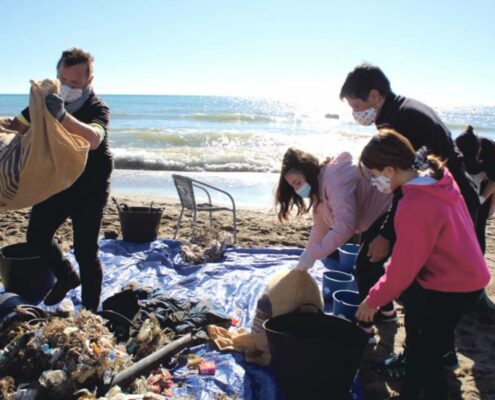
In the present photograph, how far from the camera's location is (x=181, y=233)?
577 centimetres

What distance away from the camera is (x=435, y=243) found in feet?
6.66

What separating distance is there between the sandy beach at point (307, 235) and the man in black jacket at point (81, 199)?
186cm

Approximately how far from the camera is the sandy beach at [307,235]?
2.76 metres

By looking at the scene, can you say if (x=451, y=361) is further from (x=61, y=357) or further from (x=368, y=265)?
(x=61, y=357)

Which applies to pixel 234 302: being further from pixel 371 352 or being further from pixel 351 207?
pixel 351 207

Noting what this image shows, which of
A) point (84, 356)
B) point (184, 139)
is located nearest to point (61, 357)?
point (84, 356)

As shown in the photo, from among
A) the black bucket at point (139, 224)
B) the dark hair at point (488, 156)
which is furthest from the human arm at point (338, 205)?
the black bucket at point (139, 224)

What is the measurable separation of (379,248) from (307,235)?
11.1ft

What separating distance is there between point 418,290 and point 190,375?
1316mm

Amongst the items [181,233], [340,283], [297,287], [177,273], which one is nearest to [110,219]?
[181,233]

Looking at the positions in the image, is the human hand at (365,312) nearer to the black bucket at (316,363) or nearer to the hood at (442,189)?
the black bucket at (316,363)

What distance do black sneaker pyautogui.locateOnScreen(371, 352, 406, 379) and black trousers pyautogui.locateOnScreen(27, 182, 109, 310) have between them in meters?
1.84

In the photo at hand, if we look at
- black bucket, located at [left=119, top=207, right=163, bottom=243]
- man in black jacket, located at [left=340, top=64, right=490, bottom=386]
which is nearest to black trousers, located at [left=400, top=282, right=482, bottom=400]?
man in black jacket, located at [left=340, top=64, right=490, bottom=386]

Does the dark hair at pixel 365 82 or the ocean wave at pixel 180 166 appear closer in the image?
the dark hair at pixel 365 82
